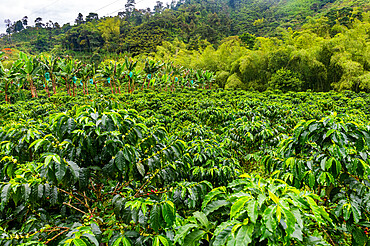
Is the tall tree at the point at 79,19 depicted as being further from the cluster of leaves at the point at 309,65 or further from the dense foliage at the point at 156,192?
the dense foliage at the point at 156,192

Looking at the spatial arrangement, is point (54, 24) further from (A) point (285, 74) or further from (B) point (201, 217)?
(B) point (201, 217)

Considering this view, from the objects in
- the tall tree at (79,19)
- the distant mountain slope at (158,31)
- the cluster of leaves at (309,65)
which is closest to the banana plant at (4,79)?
the cluster of leaves at (309,65)

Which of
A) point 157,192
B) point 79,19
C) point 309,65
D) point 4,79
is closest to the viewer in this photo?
point 157,192

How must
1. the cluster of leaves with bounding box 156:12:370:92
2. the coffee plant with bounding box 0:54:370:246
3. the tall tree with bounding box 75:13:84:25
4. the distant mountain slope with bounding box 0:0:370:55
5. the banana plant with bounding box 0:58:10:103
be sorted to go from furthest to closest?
the tall tree with bounding box 75:13:84:25
the distant mountain slope with bounding box 0:0:370:55
the cluster of leaves with bounding box 156:12:370:92
the banana plant with bounding box 0:58:10:103
the coffee plant with bounding box 0:54:370:246

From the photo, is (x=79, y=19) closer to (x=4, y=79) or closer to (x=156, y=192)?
(x=4, y=79)

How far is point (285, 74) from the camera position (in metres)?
13.5

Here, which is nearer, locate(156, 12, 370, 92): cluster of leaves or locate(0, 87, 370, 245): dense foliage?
locate(0, 87, 370, 245): dense foliage

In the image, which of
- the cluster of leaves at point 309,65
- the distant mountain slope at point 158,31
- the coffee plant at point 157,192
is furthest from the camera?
the distant mountain slope at point 158,31

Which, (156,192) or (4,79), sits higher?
(4,79)

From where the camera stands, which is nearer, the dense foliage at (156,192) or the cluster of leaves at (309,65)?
the dense foliage at (156,192)

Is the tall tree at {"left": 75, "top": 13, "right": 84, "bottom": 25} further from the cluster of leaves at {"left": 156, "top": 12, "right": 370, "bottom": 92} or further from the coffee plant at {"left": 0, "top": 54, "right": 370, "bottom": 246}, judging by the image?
the coffee plant at {"left": 0, "top": 54, "right": 370, "bottom": 246}

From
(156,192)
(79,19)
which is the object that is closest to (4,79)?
(156,192)

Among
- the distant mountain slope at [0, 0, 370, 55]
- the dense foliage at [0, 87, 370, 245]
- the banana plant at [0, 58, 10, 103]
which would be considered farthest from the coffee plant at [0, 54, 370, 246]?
the distant mountain slope at [0, 0, 370, 55]

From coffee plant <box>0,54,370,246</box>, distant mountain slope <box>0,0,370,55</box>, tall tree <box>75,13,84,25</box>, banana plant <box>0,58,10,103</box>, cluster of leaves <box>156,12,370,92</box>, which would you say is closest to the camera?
coffee plant <box>0,54,370,246</box>
